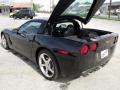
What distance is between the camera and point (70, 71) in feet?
13.7

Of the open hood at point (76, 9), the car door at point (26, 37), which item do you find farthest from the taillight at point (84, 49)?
the car door at point (26, 37)

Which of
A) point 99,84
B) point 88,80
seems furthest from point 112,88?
point 88,80

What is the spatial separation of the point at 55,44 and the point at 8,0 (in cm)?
6183

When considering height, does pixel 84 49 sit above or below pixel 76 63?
above

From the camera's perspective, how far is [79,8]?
16.5 ft

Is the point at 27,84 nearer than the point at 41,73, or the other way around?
the point at 27,84

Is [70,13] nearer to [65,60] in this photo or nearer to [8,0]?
[65,60]

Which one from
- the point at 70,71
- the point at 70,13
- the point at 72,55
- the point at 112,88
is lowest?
the point at 112,88

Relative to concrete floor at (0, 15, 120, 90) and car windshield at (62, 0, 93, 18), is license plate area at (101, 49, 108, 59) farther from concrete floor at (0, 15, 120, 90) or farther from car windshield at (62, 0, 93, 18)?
car windshield at (62, 0, 93, 18)

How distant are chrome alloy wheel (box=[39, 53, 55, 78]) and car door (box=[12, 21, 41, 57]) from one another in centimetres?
53

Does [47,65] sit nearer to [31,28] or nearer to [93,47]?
[93,47]

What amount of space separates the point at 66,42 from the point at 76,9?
47.2 inches

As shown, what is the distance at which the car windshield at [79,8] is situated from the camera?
4844mm

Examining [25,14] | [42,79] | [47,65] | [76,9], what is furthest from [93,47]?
[25,14]
